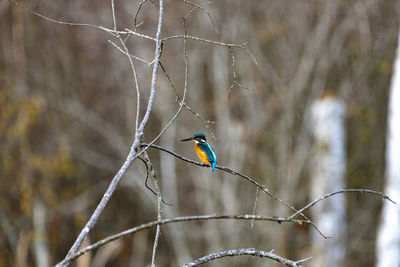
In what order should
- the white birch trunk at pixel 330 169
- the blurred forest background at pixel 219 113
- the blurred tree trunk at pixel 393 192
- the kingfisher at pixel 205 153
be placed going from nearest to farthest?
the kingfisher at pixel 205 153
the blurred tree trunk at pixel 393 192
the white birch trunk at pixel 330 169
the blurred forest background at pixel 219 113

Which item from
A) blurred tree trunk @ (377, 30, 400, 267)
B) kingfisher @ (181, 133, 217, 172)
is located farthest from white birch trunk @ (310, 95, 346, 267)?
kingfisher @ (181, 133, 217, 172)

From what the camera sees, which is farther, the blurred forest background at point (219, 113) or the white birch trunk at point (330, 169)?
the blurred forest background at point (219, 113)

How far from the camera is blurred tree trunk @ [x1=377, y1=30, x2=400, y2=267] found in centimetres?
649

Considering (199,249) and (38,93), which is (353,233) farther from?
(38,93)

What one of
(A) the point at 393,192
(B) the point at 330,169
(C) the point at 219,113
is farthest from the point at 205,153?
(C) the point at 219,113

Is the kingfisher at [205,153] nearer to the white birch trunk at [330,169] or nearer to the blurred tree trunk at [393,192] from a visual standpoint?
the blurred tree trunk at [393,192]

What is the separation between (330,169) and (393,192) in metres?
1.58

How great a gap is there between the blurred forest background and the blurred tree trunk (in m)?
1.37

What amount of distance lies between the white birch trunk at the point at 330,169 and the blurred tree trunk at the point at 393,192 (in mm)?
1058

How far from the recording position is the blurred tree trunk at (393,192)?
6488 mm

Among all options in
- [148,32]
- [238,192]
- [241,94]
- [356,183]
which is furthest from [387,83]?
[148,32]

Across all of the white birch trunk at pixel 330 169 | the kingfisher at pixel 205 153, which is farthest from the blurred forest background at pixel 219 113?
the kingfisher at pixel 205 153

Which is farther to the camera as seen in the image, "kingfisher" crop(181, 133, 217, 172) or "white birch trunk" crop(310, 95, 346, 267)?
"white birch trunk" crop(310, 95, 346, 267)

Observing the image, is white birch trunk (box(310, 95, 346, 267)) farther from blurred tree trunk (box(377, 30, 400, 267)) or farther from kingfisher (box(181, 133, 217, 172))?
kingfisher (box(181, 133, 217, 172))
